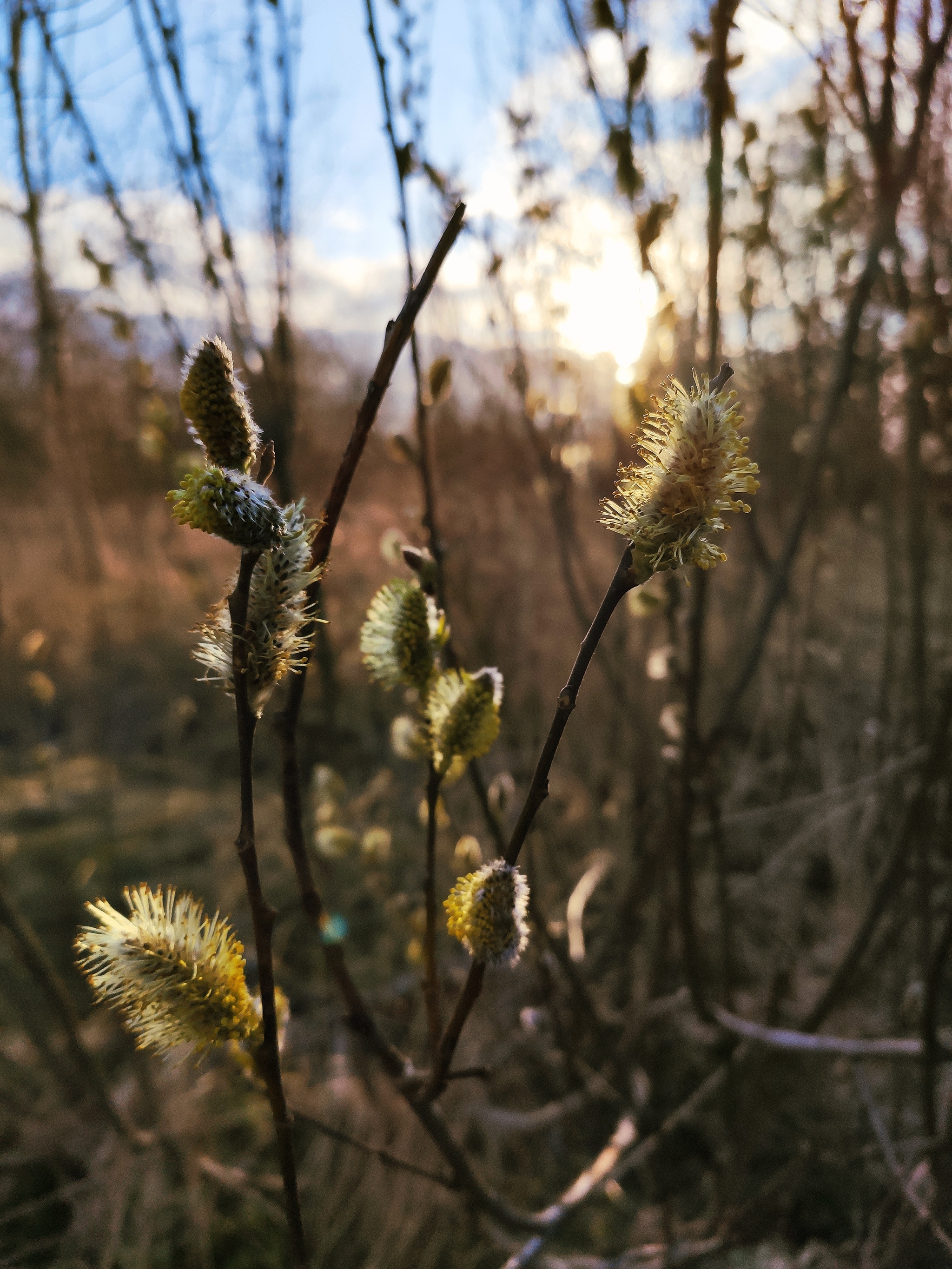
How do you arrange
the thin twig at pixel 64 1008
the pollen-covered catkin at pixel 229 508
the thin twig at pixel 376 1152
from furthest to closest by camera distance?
the thin twig at pixel 64 1008, the thin twig at pixel 376 1152, the pollen-covered catkin at pixel 229 508

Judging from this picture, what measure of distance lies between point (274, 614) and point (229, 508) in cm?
8

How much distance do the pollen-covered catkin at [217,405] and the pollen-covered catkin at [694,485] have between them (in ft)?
0.72

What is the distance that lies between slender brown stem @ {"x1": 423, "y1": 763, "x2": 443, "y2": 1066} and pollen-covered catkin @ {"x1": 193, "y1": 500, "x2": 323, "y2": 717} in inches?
7.4

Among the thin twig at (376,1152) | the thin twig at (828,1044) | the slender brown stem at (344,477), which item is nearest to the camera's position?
the slender brown stem at (344,477)

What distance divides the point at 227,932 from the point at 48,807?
3.23m

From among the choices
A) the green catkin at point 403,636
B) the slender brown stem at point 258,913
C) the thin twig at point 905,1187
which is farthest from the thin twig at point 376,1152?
the thin twig at point 905,1187

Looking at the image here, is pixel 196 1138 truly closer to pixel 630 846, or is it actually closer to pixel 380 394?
pixel 630 846

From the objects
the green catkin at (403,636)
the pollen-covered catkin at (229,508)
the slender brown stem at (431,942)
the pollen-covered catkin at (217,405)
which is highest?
the pollen-covered catkin at (217,405)

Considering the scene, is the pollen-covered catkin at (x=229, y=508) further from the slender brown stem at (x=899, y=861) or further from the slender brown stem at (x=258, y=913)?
the slender brown stem at (x=899, y=861)

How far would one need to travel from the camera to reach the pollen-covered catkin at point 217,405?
387mm

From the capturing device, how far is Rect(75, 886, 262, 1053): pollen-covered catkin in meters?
0.45

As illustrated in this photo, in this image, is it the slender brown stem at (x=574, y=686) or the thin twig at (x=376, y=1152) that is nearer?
the slender brown stem at (x=574, y=686)

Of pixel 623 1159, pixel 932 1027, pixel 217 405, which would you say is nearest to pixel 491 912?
pixel 217 405

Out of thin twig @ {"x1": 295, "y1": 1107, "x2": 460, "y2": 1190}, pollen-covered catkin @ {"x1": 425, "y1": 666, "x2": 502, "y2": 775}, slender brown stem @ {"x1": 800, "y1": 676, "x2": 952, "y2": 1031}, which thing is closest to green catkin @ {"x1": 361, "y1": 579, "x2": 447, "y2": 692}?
pollen-covered catkin @ {"x1": 425, "y1": 666, "x2": 502, "y2": 775}
